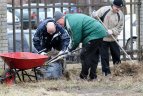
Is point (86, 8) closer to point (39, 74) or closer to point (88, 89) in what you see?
point (39, 74)

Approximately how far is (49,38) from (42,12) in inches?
98.4

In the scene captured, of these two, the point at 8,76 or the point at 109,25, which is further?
the point at 109,25

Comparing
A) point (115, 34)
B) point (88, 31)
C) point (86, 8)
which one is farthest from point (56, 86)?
point (86, 8)

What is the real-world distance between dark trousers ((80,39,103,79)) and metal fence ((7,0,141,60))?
7.51 feet

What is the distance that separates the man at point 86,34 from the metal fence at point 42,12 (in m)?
2.22

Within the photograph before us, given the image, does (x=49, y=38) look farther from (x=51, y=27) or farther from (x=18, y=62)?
(x=18, y=62)

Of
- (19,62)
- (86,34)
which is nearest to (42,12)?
(86,34)

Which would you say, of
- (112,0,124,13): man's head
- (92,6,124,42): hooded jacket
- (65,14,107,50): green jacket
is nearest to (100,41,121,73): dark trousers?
(92,6,124,42): hooded jacket

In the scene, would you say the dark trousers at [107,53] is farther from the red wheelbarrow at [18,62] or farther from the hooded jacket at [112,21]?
the red wheelbarrow at [18,62]

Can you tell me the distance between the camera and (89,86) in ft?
33.1

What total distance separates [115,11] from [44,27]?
2129mm

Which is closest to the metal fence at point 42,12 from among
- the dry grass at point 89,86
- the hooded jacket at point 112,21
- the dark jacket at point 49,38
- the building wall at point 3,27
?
the building wall at point 3,27

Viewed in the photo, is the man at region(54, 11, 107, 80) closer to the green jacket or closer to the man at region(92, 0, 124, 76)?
the green jacket

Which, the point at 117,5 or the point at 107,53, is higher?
the point at 117,5
